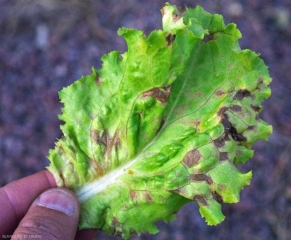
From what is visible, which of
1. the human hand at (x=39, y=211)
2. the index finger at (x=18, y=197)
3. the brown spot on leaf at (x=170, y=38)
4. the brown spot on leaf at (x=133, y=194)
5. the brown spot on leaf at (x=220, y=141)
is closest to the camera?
the brown spot on leaf at (x=170, y=38)

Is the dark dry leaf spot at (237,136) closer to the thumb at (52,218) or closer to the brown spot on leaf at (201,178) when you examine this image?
the brown spot on leaf at (201,178)

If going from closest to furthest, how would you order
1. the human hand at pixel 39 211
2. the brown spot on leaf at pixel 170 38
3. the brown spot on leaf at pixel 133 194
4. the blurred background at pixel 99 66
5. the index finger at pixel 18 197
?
the brown spot on leaf at pixel 170 38 → the human hand at pixel 39 211 → the brown spot on leaf at pixel 133 194 → the index finger at pixel 18 197 → the blurred background at pixel 99 66

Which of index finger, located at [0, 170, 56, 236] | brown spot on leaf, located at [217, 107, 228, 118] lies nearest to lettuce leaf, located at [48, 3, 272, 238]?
brown spot on leaf, located at [217, 107, 228, 118]

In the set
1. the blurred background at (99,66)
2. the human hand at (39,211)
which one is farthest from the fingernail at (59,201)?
the blurred background at (99,66)

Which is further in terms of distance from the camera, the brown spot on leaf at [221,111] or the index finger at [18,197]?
the index finger at [18,197]

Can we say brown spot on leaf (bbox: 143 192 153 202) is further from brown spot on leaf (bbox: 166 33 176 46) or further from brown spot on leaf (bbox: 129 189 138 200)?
brown spot on leaf (bbox: 166 33 176 46)

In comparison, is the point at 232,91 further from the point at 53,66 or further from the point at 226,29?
the point at 53,66

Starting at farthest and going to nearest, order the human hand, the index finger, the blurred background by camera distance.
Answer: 1. the blurred background
2. the index finger
3. the human hand

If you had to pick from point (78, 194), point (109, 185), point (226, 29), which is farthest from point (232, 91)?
point (78, 194)
